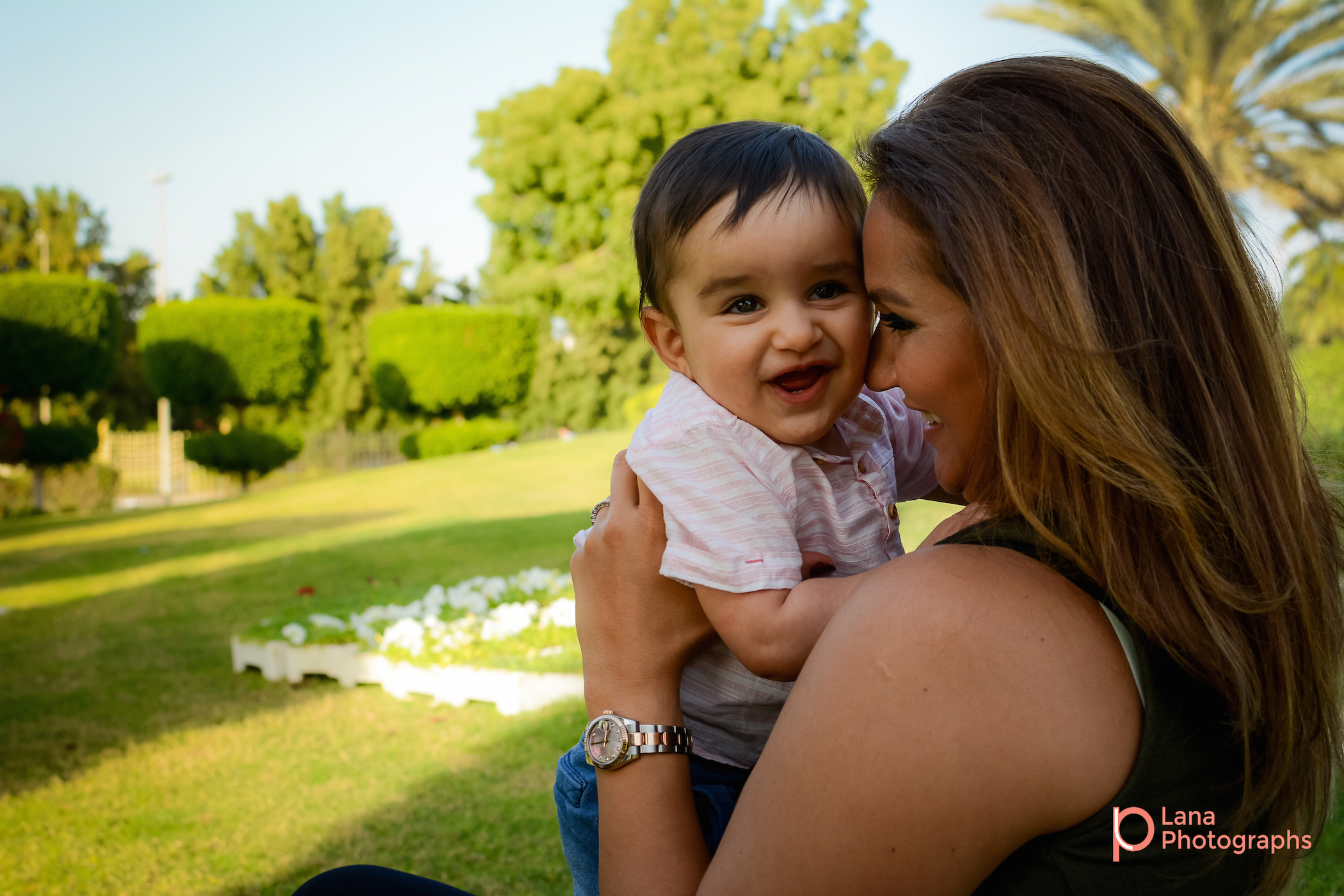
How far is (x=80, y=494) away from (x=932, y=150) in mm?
26022

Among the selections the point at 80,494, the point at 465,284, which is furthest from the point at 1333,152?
the point at 465,284

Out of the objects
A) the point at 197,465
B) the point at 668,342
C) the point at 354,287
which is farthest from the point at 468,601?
the point at 354,287

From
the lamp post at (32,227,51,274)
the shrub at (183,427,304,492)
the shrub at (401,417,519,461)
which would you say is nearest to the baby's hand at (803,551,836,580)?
the shrub at (183,427,304,492)

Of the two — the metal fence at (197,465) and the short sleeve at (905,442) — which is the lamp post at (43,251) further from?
the short sleeve at (905,442)

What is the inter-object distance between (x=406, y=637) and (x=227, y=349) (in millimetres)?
20577

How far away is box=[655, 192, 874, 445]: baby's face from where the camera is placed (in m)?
1.80

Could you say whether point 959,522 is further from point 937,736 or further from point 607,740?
point 607,740

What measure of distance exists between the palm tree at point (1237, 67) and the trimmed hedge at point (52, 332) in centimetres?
1972

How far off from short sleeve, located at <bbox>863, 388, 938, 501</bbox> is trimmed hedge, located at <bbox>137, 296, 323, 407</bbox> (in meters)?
24.8

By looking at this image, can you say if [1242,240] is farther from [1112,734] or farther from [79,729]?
[79,729]

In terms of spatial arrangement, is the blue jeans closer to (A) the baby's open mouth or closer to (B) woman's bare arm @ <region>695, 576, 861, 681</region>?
(B) woman's bare arm @ <region>695, 576, 861, 681</region>

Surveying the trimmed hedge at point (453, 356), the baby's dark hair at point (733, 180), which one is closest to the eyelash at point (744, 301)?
the baby's dark hair at point (733, 180)

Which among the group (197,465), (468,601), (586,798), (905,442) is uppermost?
(905,442)

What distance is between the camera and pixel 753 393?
1849 mm
